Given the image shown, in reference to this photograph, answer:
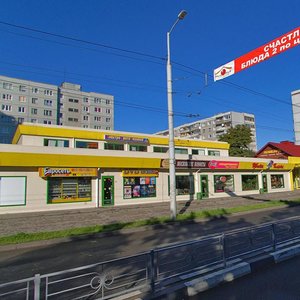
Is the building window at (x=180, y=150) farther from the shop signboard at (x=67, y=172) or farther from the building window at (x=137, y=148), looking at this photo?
→ the shop signboard at (x=67, y=172)

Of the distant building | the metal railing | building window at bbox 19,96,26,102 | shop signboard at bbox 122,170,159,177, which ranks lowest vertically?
the metal railing

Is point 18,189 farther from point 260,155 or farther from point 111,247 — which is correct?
point 260,155

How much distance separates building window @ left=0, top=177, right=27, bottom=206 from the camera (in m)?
17.8

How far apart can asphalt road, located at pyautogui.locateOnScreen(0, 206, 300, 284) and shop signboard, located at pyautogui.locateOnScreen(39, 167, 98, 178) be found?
8.66 metres

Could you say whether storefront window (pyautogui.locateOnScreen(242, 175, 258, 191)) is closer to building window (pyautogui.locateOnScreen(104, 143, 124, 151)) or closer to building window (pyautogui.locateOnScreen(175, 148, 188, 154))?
building window (pyautogui.locateOnScreen(175, 148, 188, 154))

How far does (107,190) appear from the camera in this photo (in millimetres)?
21719

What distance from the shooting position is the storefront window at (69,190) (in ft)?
64.0

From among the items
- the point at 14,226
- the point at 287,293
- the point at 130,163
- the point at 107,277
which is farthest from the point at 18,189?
the point at 287,293

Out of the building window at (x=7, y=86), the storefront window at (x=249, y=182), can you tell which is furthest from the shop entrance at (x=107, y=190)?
the building window at (x=7, y=86)

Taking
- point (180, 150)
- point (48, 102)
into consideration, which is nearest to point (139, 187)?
point (180, 150)

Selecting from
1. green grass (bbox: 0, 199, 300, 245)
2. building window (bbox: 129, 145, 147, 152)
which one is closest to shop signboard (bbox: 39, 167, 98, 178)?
green grass (bbox: 0, 199, 300, 245)

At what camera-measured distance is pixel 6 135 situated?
63.7 m

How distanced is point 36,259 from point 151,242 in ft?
13.0

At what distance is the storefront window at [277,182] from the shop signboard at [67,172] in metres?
23.9
